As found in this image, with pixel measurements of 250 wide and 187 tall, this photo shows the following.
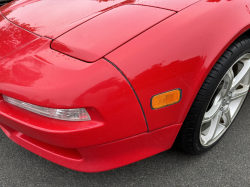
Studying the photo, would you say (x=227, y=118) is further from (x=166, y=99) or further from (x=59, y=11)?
(x=59, y=11)

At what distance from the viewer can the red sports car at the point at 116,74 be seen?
1.09 meters

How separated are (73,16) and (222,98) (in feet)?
3.77

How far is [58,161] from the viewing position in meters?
1.33

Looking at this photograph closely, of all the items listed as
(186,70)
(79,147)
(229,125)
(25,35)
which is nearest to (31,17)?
(25,35)

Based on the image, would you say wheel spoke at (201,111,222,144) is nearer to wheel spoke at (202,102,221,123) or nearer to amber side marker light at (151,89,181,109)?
wheel spoke at (202,102,221,123)

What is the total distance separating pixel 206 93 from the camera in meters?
1.32

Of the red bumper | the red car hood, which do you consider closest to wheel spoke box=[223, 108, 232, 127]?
the red bumper

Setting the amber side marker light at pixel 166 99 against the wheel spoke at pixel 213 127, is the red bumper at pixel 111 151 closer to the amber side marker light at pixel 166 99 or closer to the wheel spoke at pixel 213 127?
the amber side marker light at pixel 166 99

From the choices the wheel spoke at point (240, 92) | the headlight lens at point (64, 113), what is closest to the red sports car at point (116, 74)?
the headlight lens at point (64, 113)

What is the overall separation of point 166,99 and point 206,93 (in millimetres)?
271

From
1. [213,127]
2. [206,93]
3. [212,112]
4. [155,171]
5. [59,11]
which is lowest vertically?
[155,171]

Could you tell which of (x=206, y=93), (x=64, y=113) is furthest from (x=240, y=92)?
(x=64, y=113)

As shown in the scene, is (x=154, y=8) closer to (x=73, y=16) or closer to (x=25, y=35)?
(x=73, y=16)

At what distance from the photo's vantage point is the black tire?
1319 mm
